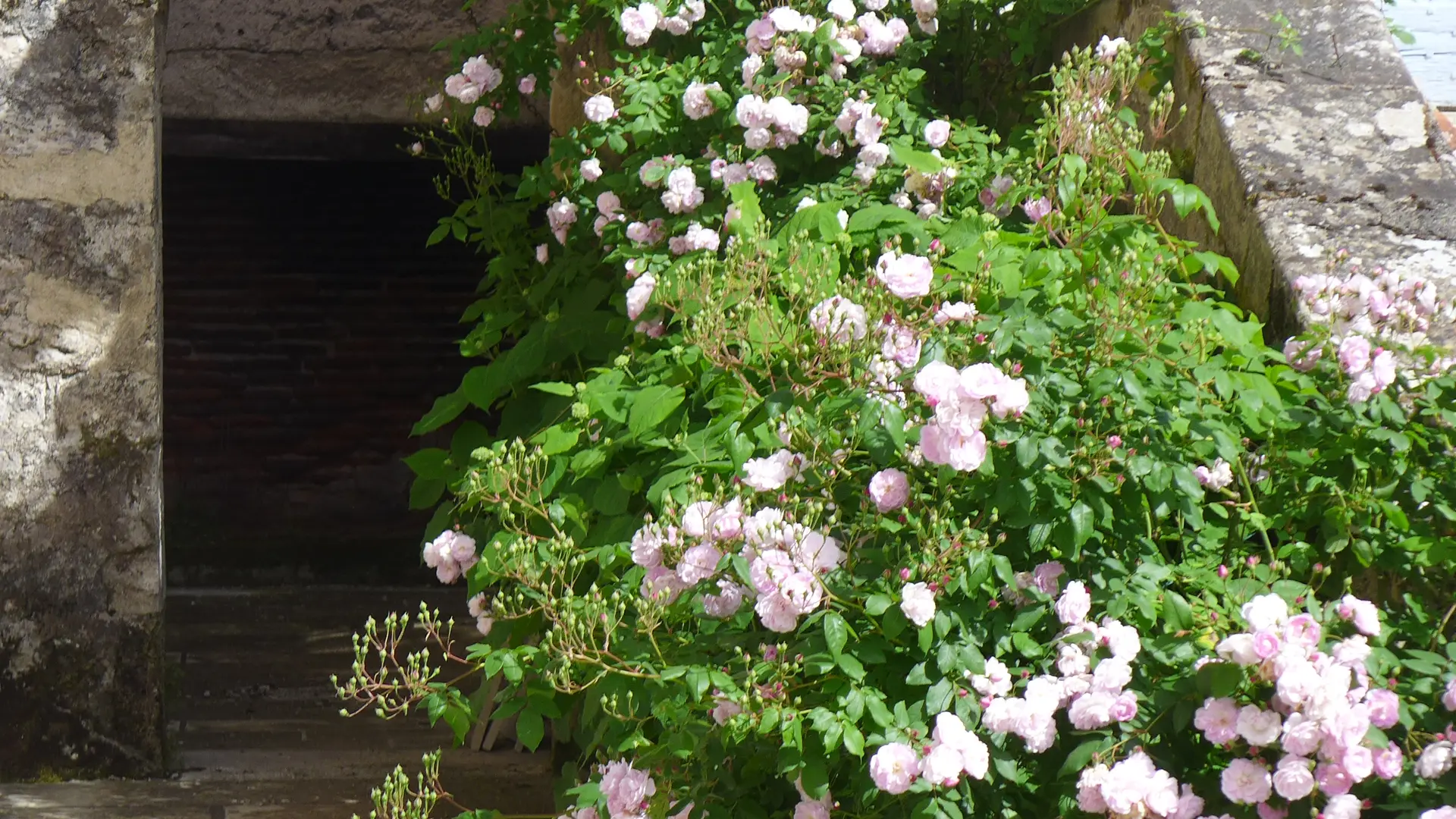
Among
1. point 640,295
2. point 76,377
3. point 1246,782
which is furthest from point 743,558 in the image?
point 76,377

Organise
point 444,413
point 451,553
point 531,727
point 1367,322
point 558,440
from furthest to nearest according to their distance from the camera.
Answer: point 444,413, point 451,553, point 558,440, point 531,727, point 1367,322

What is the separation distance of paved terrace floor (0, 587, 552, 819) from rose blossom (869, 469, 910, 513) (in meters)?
1.92

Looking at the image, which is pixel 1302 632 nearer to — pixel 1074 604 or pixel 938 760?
pixel 1074 604

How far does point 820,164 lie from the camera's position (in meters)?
3.17

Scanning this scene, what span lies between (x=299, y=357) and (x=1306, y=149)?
19.0 feet

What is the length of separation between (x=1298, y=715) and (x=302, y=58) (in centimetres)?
482

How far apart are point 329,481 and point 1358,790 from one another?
6502mm

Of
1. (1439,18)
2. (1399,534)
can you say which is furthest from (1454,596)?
(1439,18)

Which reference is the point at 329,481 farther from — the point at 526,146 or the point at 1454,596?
the point at 1454,596

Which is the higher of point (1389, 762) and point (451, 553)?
point (1389, 762)

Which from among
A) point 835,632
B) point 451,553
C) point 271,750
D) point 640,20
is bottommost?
point 271,750

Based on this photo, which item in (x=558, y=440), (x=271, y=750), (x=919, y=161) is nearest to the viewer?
(x=558, y=440)

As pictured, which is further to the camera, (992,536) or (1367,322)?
(1367,322)

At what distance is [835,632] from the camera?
1.88 meters
